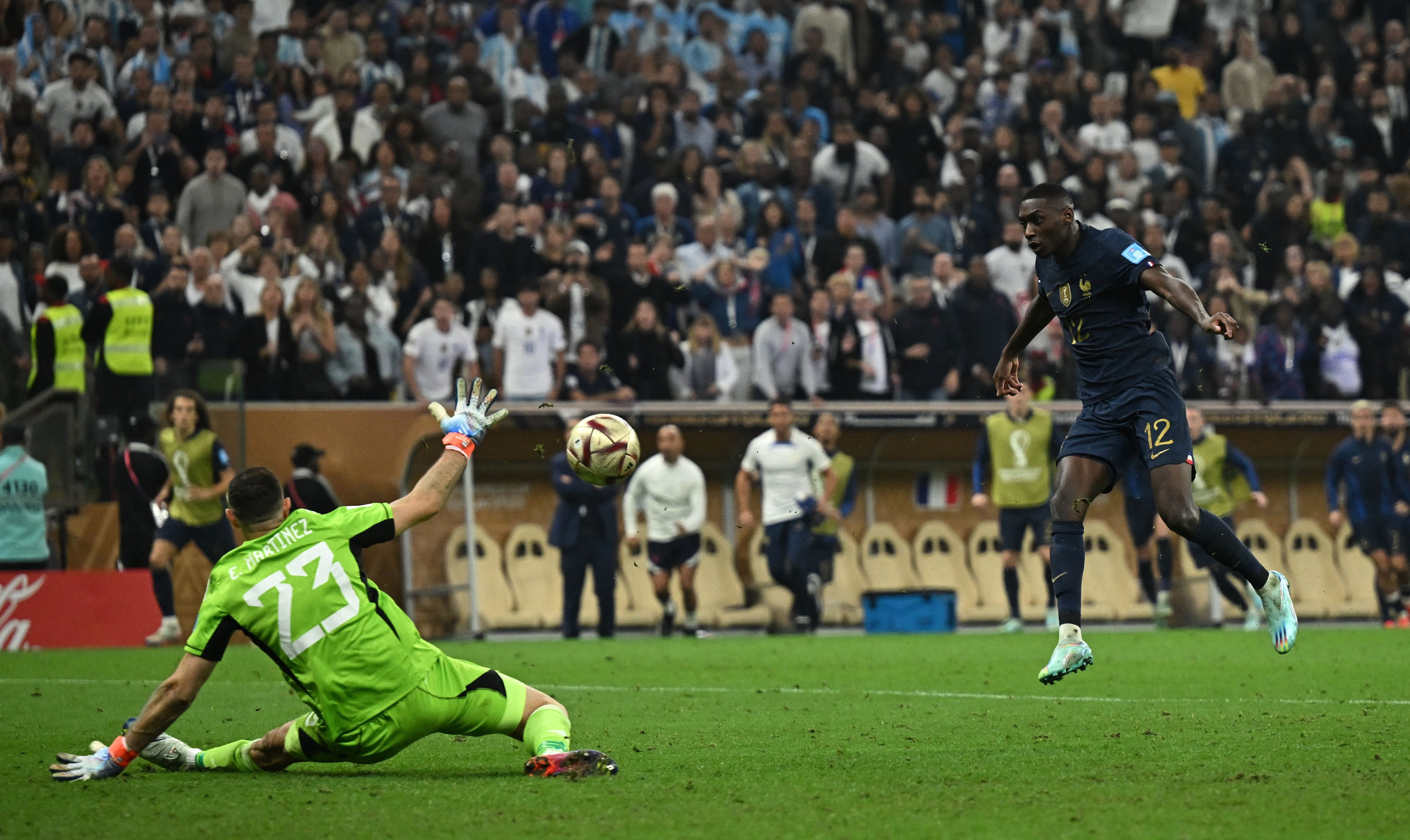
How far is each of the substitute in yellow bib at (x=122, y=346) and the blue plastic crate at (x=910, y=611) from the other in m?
7.28

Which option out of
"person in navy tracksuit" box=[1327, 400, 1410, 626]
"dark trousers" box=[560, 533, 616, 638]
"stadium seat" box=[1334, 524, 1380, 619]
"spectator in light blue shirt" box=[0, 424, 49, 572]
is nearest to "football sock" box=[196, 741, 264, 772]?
"spectator in light blue shirt" box=[0, 424, 49, 572]

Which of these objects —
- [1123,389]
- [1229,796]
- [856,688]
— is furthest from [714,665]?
[1229,796]

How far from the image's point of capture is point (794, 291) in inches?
728

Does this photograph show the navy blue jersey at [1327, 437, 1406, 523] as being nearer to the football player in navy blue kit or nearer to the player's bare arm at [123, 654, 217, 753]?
the football player in navy blue kit

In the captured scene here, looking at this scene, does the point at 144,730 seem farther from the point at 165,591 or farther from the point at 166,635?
the point at 166,635

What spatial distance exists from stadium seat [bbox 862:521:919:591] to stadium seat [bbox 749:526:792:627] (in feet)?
3.88

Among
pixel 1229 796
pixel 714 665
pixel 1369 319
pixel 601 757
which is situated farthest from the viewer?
pixel 1369 319

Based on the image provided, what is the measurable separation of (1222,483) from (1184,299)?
1062 centimetres

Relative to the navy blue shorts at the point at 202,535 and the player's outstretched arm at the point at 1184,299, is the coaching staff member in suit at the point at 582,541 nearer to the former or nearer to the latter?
the navy blue shorts at the point at 202,535

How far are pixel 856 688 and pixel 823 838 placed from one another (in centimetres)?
549

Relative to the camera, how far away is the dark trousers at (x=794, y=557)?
57.1 feet

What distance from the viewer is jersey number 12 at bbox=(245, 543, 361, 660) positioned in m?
6.25

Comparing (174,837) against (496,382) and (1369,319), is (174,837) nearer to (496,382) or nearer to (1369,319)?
(496,382)

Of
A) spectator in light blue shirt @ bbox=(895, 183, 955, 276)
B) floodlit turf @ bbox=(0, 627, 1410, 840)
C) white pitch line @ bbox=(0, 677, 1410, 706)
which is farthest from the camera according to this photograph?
spectator in light blue shirt @ bbox=(895, 183, 955, 276)
